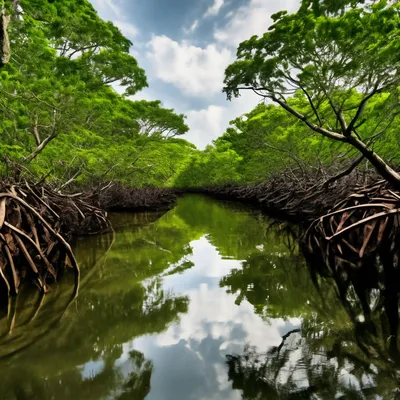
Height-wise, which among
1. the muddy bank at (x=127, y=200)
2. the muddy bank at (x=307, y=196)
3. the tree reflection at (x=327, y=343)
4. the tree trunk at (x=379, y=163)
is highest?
the muddy bank at (x=127, y=200)

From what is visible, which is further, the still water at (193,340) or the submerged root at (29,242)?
the submerged root at (29,242)

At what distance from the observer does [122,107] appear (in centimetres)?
1542

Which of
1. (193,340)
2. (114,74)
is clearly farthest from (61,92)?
(193,340)

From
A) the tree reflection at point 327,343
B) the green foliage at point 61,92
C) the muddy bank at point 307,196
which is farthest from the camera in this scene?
the muddy bank at point 307,196

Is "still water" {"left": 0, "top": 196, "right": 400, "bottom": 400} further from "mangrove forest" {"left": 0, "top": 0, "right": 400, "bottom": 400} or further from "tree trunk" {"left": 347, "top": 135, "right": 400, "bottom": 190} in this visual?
"tree trunk" {"left": 347, "top": 135, "right": 400, "bottom": 190}

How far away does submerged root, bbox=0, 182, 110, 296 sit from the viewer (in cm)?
380

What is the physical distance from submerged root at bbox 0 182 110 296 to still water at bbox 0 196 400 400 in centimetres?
34

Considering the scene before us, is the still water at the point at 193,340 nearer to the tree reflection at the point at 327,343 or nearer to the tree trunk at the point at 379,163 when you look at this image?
the tree reflection at the point at 327,343

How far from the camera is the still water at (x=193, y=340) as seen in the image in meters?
2.28

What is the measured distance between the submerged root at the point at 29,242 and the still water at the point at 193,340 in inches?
13.3

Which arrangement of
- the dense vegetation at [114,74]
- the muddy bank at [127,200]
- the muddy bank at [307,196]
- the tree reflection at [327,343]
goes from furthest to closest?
the muddy bank at [127,200] → the muddy bank at [307,196] → the dense vegetation at [114,74] → the tree reflection at [327,343]

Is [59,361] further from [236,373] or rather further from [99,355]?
[236,373]

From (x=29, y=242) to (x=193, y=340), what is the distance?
2.81 m

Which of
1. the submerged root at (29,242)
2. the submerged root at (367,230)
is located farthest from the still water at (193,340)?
the submerged root at (367,230)
